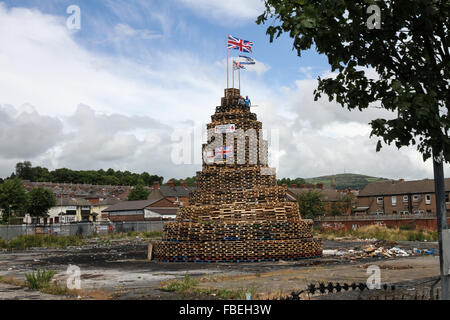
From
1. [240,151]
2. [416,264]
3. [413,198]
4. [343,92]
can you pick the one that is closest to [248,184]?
[240,151]

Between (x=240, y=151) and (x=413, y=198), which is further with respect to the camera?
(x=413, y=198)

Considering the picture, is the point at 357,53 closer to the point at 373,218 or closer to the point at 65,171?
the point at 373,218

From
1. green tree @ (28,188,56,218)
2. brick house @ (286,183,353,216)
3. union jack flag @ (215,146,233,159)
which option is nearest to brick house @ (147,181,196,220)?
green tree @ (28,188,56,218)

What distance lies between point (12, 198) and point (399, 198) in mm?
64062

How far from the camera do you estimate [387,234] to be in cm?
4178

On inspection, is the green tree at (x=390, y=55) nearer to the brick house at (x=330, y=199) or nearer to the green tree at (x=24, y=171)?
the brick house at (x=330, y=199)

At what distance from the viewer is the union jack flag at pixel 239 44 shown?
28.5m

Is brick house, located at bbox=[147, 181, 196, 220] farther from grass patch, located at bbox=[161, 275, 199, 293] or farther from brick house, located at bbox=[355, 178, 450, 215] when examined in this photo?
grass patch, located at bbox=[161, 275, 199, 293]

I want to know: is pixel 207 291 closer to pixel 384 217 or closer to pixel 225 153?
pixel 225 153

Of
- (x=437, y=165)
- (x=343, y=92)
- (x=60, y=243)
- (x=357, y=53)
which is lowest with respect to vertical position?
(x=60, y=243)

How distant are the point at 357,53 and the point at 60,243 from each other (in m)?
37.0

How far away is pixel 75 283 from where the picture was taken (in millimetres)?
15188

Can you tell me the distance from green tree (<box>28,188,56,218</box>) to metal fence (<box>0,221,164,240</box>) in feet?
71.6

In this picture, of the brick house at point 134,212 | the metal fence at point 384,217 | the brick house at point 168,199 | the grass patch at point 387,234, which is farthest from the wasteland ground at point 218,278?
the brick house at point 168,199
